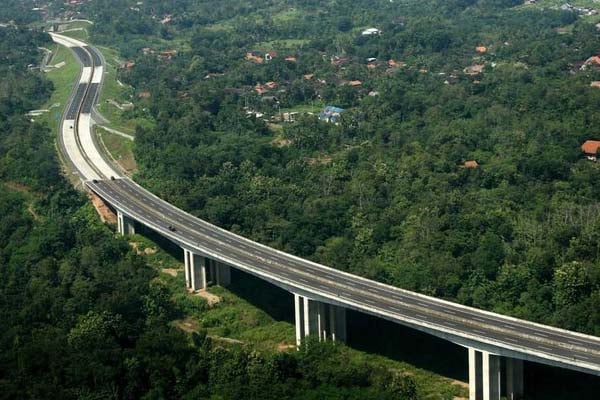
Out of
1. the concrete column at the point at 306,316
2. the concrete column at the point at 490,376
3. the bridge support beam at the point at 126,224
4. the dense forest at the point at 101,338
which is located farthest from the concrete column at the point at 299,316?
the bridge support beam at the point at 126,224

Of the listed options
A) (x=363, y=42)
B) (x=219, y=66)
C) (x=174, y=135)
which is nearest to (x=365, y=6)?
Result: (x=363, y=42)

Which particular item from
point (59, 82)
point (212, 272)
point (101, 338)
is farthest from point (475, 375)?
point (59, 82)

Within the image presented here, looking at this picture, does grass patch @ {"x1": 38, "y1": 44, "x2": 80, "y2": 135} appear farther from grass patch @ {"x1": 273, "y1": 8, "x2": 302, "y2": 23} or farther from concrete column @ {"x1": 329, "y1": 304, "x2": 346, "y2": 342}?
concrete column @ {"x1": 329, "y1": 304, "x2": 346, "y2": 342}

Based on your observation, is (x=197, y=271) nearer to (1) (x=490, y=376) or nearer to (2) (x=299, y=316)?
(2) (x=299, y=316)

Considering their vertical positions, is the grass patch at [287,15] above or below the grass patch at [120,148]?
below

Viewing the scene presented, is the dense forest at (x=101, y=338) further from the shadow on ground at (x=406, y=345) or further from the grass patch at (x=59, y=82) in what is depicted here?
the grass patch at (x=59, y=82)

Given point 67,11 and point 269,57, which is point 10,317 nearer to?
point 269,57
